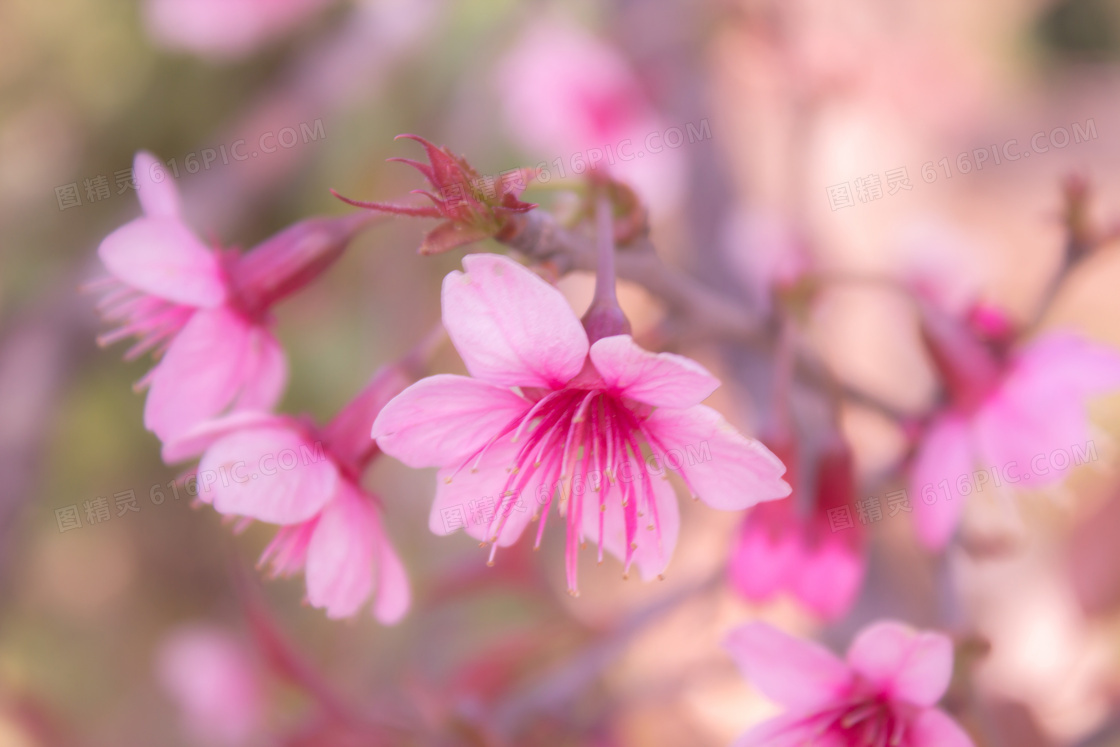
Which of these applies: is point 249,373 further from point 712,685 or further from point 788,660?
point 712,685

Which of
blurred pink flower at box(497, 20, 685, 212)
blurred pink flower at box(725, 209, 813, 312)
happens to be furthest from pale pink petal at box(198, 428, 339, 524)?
blurred pink flower at box(497, 20, 685, 212)

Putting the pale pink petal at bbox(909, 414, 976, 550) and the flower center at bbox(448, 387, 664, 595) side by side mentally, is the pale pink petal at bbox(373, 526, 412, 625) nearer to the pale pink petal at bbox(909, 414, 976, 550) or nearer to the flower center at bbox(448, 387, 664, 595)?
the flower center at bbox(448, 387, 664, 595)

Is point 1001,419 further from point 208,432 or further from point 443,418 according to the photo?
point 208,432

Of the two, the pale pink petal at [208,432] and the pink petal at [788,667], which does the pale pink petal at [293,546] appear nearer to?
the pale pink petal at [208,432]

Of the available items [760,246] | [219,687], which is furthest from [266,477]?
[760,246]

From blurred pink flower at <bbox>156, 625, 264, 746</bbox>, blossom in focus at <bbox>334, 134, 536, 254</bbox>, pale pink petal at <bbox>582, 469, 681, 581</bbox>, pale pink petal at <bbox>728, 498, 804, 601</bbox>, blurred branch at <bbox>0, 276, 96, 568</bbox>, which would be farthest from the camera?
blurred branch at <bbox>0, 276, 96, 568</bbox>

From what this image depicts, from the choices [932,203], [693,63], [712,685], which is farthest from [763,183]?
[712,685]
